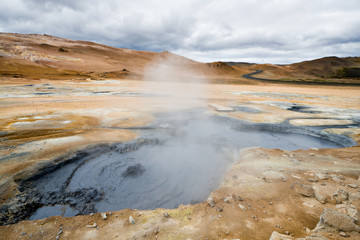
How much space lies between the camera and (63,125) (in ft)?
27.7

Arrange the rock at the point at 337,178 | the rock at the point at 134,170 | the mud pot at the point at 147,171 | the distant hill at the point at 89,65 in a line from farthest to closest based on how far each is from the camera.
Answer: the distant hill at the point at 89,65 → the rock at the point at 134,170 → the rock at the point at 337,178 → the mud pot at the point at 147,171

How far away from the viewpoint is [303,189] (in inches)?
156

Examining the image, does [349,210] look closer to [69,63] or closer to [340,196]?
[340,196]

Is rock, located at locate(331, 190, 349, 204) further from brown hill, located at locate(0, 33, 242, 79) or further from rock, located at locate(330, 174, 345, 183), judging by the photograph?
brown hill, located at locate(0, 33, 242, 79)

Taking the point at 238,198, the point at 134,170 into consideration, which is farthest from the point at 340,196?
the point at 134,170

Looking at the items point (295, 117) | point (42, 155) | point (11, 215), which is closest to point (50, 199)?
point (11, 215)

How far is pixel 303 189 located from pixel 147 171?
12.1 feet

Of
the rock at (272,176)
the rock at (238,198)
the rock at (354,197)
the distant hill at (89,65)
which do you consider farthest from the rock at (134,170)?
the distant hill at (89,65)

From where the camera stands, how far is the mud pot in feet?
13.0

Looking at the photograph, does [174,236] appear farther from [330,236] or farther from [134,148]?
[134,148]

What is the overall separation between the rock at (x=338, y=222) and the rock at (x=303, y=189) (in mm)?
1056

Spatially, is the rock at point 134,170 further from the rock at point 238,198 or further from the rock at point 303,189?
the rock at point 303,189

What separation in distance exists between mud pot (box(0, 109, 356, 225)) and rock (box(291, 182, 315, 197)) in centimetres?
170

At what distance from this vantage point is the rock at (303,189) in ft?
12.6
